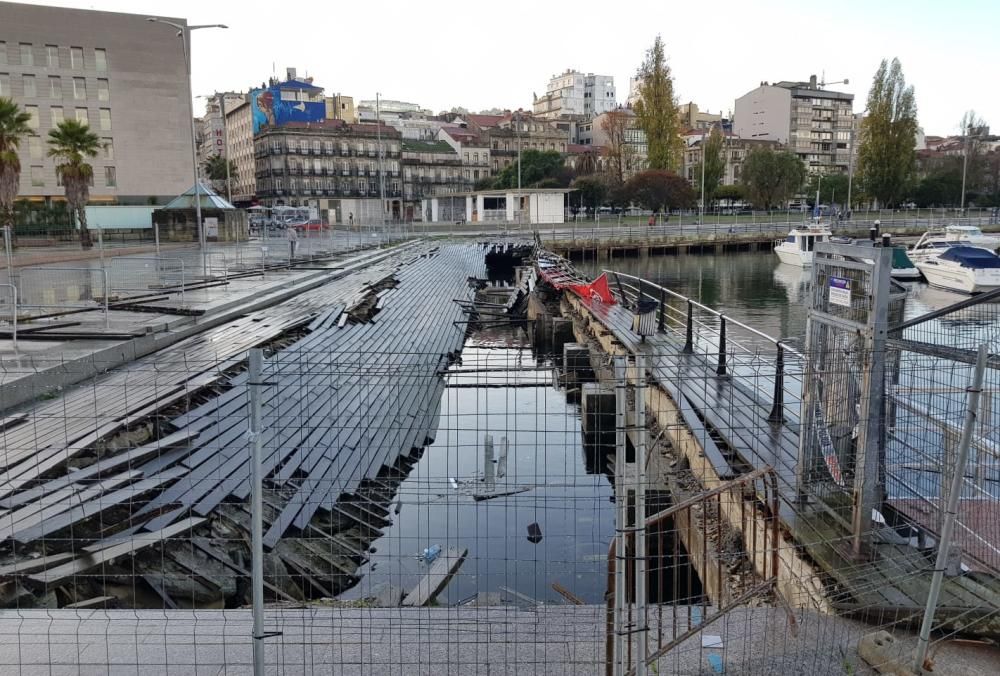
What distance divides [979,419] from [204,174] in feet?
349

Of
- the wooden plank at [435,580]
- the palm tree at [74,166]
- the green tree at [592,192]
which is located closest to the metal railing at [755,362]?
the wooden plank at [435,580]

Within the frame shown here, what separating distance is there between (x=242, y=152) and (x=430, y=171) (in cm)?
2426

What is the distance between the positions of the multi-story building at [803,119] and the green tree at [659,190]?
51514mm

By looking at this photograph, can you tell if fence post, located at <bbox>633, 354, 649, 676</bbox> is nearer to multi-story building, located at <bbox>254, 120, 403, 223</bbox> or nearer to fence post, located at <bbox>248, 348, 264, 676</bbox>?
fence post, located at <bbox>248, 348, 264, 676</bbox>

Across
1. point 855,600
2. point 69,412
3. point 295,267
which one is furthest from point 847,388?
point 295,267

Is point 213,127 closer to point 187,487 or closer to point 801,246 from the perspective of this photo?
point 801,246

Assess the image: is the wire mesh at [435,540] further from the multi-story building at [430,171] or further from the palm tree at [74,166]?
the multi-story building at [430,171]

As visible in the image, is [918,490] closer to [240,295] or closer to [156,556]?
[156,556]

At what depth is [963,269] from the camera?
35125 millimetres

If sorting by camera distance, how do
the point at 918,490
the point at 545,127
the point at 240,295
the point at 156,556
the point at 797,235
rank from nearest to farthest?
the point at 918,490 → the point at 156,556 → the point at 240,295 → the point at 797,235 → the point at 545,127

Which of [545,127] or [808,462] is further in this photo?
[545,127]

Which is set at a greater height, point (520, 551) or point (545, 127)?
point (545, 127)

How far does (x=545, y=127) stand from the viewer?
11075 centimetres

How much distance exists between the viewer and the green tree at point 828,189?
88125mm
